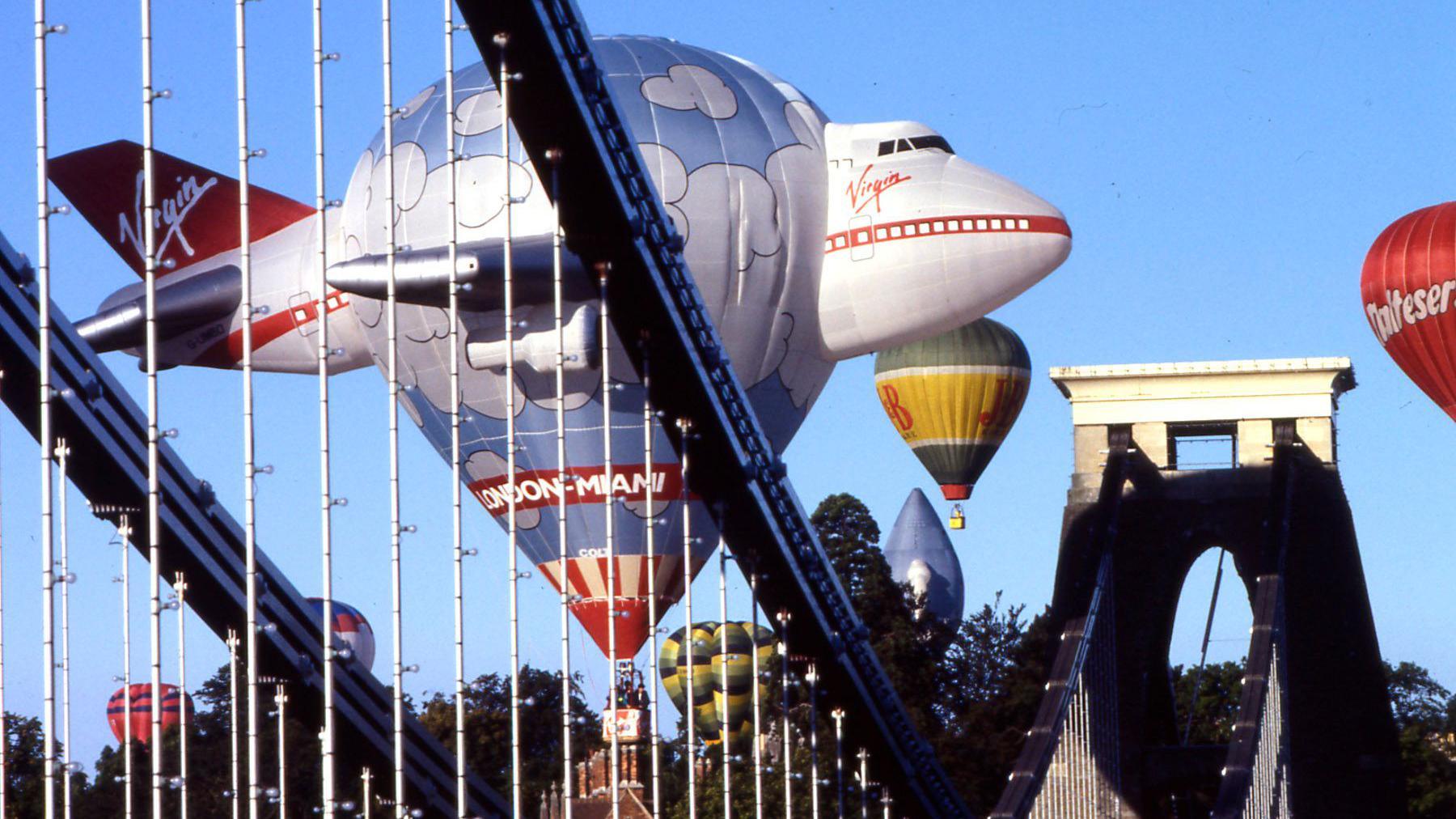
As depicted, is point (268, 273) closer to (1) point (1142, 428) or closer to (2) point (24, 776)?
(1) point (1142, 428)

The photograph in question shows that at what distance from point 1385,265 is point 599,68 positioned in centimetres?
3284

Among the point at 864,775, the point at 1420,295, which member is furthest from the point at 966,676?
the point at 864,775

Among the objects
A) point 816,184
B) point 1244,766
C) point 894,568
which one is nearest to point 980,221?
point 816,184

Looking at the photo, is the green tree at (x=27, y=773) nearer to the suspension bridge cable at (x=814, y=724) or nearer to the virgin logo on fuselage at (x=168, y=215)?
the virgin logo on fuselage at (x=168, y=215)

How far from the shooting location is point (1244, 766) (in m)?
50.0

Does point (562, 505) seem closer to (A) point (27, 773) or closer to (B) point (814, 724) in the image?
(B) point (814, 724)

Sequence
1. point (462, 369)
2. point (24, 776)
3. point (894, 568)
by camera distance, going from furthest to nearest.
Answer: point (894, 568)
point (24, 776)
point (462, 369)

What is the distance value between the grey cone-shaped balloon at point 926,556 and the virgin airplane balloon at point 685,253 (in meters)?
63.6

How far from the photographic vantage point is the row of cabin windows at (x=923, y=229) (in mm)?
45625

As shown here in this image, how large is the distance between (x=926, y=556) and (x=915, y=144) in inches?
2722

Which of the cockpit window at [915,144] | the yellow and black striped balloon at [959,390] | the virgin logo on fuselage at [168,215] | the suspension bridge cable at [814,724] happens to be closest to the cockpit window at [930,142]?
the cockpit window at [915,144]

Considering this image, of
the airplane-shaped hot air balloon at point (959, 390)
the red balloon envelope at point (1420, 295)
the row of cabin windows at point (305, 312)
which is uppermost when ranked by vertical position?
the airplane-shaped hot air balloon at point (959, 390)

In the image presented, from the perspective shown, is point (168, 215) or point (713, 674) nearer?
point (168, 215)

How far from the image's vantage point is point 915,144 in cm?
4697
